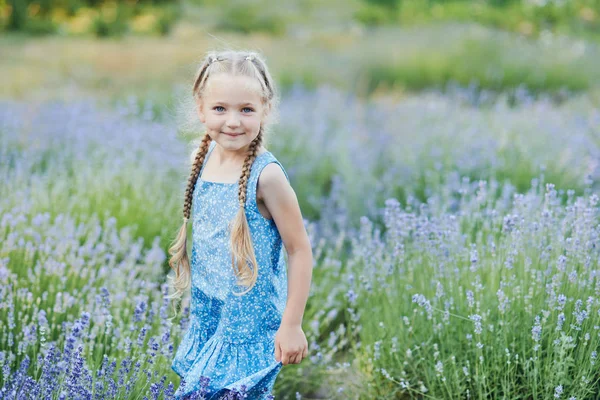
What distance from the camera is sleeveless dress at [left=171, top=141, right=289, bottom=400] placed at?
2.27 meters

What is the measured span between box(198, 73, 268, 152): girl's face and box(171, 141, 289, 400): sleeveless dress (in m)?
0.09

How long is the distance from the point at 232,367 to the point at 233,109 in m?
0.78

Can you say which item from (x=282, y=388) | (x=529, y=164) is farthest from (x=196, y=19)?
(x=282, y=388)

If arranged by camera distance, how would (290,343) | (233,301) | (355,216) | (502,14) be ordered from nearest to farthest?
1. (290,343)
2. (233,301)
3. (355,216)
4. (502,14)

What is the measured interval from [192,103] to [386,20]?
13.5 meters

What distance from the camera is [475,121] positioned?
5832 mm

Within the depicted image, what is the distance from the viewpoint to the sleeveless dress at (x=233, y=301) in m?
2.27

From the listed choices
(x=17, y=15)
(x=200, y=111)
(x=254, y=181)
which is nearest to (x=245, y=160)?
(x=254, y=181)

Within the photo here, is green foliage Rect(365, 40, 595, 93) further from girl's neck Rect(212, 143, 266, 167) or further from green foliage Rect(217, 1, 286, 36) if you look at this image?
girl's neck Rect(212, 143, 266, 167)

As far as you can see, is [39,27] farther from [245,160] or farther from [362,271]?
[245,160]

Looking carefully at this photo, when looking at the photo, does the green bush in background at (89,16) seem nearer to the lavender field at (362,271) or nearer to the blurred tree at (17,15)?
the blurred tree at (17,15)

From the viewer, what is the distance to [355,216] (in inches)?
190

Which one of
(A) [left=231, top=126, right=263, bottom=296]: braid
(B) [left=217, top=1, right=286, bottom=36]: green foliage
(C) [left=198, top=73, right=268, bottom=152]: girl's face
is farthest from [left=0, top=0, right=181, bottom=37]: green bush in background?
(A) [left=231, top=126, right=263, bottom=296]: braid

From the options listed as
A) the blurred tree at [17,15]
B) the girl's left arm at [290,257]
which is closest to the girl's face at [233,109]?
the girl's left arm at [290,257]
